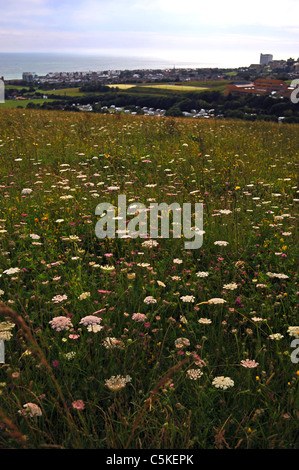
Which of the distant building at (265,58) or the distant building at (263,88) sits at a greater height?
the distant building at (265,58)

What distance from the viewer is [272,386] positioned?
2.09 metres

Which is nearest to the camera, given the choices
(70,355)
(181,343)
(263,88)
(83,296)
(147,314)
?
(70,355)

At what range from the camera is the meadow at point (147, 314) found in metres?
1.82

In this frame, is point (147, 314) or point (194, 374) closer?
point (194, 374)

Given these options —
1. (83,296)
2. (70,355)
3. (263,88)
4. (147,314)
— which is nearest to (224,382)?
(147,314)

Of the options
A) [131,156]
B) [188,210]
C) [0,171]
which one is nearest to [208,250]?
[188,210]

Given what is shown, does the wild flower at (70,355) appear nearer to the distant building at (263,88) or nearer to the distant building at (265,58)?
the distant building at (263,88)

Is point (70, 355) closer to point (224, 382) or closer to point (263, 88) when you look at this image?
point (224, 382)

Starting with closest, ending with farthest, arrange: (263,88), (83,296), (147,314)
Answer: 1. (147,314)
2. (83,296)
3. (263,88)

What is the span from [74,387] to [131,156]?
18.9ft

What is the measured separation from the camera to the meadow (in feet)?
5.98

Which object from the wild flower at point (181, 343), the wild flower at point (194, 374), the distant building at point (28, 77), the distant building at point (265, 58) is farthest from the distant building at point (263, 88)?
the distant building at point (265, 58)

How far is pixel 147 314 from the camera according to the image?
2.51 meters
